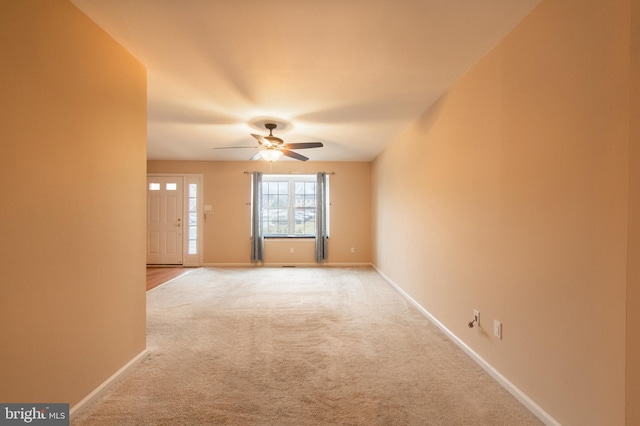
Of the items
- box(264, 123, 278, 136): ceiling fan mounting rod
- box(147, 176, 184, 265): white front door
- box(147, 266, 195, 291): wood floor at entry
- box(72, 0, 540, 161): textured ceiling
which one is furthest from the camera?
box(147, 176, 184, 265): white front door

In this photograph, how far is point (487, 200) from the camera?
211 centimetres

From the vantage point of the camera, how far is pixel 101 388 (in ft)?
5.92

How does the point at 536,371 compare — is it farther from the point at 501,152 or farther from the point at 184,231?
the point at 184,231

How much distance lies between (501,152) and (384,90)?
1285 mm

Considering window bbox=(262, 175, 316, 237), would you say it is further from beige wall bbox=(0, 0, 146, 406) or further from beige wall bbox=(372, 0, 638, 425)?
beige wall bbox=(0, 0, 146, 406)

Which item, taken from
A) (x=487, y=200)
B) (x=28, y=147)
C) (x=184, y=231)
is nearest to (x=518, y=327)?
(x=487, y=200)

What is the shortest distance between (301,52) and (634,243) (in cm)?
218

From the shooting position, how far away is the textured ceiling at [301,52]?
65.9 inches

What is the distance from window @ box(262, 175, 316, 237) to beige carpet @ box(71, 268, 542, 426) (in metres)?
Result: 3.12

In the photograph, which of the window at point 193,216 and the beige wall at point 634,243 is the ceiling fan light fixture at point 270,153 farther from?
the window at point 193,216

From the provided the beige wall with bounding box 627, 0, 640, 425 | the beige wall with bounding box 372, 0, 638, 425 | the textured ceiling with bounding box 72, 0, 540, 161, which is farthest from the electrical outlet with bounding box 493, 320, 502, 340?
the textured ceiling with bounding box 72, 0, 540, 161

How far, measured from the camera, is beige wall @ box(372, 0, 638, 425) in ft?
4.01

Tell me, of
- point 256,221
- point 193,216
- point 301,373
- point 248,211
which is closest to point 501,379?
point 301,373

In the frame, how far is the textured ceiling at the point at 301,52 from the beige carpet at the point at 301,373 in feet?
7.90
